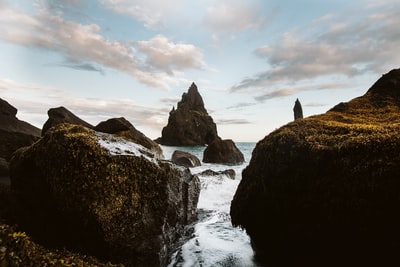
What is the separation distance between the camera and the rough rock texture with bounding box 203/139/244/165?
36.1 m

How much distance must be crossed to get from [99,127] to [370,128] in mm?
16041

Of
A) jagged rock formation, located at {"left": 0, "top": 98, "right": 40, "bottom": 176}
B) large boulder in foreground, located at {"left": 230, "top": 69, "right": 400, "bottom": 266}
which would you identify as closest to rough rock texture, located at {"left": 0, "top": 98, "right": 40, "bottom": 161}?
jagged rock formation, located at {"left": 0, "top": 98, "right": 40, "bottom": 176}

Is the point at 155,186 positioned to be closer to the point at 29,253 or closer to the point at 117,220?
the point at 117,220

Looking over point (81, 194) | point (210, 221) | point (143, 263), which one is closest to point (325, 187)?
point (143, 263)

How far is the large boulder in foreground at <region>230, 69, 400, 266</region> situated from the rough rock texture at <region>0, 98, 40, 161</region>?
1601 centimetres

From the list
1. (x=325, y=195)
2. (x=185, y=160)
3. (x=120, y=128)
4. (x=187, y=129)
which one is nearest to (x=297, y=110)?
(x=185, y=160)

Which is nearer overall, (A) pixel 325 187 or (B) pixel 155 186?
(A) pixel 325 187

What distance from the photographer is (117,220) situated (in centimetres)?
510

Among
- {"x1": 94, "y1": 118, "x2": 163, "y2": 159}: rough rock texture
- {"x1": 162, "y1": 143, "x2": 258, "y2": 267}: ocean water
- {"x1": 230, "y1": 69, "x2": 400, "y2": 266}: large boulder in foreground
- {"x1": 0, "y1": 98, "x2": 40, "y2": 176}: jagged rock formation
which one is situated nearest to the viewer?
{"x1": 230, "y1": 69, "x2": 400, "y2": 266}: large boulder in foreground

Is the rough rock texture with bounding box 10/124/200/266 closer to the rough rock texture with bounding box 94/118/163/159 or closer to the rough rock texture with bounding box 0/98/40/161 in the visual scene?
the rough rock texture with bounding box 94/118/163/159

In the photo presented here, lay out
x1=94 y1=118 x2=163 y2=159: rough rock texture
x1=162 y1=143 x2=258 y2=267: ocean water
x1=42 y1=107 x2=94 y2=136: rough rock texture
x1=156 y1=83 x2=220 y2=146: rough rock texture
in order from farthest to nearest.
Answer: x1=156 y1=83 x2=220 y2=146: rough rock texture
x1=42 y1=107 x2=94 y2=136: rough rock texture
x1=94 y1=118 x2=163 y2=159: rough rock texture
x1=162 y1=143 x2=258 y2=267: ocean water

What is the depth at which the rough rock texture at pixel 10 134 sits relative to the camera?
17125 mm

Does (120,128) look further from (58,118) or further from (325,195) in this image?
(325,195)

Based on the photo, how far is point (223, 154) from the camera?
119ft
